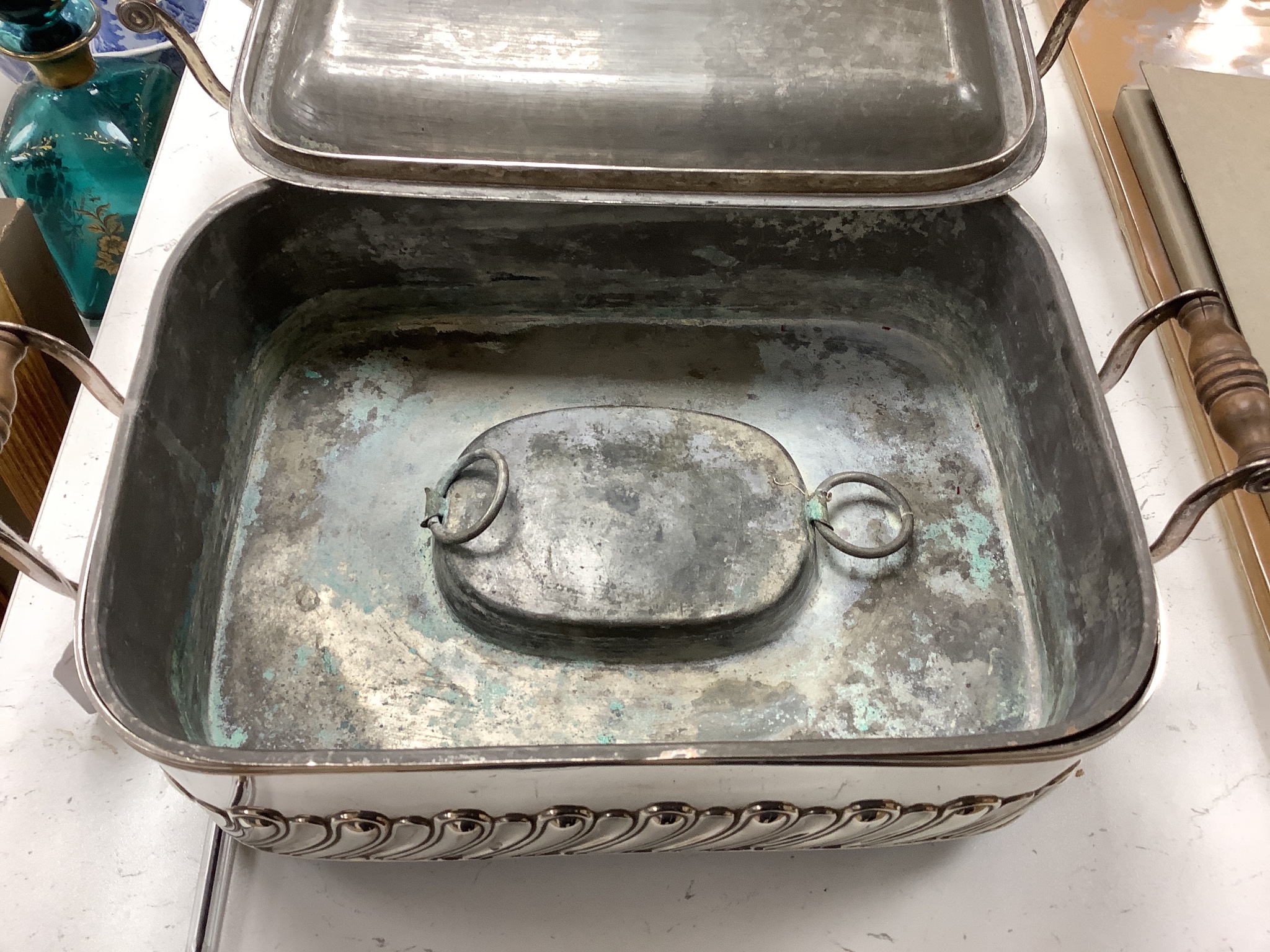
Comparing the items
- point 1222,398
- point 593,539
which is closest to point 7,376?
point 593,539

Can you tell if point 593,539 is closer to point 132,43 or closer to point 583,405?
point 583,405

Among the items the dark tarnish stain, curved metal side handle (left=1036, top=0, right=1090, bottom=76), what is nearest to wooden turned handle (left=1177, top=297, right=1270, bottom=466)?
curved metal side handle (left=1036, top=0, right=1090, bottom=76)

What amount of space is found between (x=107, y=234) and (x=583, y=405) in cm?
66

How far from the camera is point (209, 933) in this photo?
70cm

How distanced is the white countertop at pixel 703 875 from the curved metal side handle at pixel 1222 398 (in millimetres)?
243

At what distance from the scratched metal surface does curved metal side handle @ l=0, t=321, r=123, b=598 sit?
165 mm

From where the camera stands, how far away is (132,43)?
47.1 inches

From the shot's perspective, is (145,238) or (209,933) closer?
(209,933)

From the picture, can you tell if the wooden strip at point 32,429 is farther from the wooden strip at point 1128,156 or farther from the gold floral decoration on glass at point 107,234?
the wooden strip at point 1128,156

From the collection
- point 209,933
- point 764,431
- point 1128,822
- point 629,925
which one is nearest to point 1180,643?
point 1128,822

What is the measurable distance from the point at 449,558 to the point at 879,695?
0.40 meters

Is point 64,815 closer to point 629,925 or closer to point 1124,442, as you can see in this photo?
point 629,925

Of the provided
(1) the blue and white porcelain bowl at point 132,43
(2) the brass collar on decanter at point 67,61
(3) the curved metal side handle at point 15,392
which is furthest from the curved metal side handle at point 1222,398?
(1) the blue and white porcelain bowl at point 132,43

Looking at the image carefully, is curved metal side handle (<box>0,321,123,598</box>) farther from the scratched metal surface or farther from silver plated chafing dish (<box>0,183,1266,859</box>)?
the scratched metal surface
